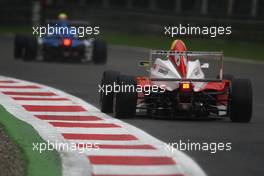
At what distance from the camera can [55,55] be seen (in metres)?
26.6

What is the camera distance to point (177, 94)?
526 inches

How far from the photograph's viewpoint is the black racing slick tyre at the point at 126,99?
1304 cm

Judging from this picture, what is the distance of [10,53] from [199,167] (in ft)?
72.9

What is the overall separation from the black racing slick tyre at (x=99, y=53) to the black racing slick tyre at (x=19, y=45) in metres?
2.07

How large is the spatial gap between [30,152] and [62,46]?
53.4ft

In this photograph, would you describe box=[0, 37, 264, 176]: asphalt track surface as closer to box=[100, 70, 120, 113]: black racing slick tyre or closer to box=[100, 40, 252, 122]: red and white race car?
box=[100, 40, 252, 122]: red and white race car

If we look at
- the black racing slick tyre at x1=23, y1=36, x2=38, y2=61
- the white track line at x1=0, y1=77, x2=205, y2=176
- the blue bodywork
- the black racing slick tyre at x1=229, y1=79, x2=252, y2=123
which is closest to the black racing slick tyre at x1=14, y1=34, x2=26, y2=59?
the black racing slick tyre at x1=23, y1=36, x2=38, y2=61

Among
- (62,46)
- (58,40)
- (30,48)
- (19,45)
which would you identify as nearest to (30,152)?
(58,40)

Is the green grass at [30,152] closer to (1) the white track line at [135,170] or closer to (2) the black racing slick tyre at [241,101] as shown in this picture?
(1) the white track line at [135,170]

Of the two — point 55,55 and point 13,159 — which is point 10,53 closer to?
point 55,55

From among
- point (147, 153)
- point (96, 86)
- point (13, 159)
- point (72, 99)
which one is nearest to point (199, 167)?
point (147, 153)

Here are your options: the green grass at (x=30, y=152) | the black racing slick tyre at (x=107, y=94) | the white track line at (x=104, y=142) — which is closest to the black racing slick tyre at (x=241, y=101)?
the white track line at (x=104, y=142)

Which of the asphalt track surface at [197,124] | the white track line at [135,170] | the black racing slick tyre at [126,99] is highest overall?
the black racing slick tyre at [126,99]

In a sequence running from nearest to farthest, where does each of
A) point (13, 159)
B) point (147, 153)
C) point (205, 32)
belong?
point (13, 159), point (147, 153), point (205, 32)
